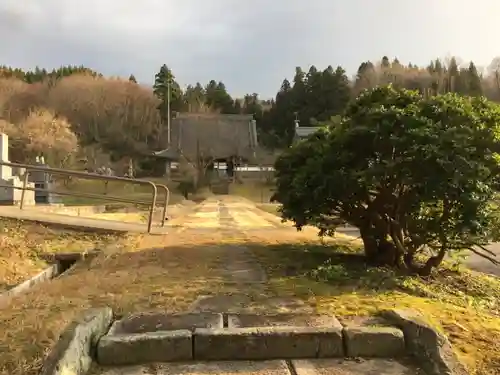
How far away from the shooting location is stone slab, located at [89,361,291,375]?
8.17 ft

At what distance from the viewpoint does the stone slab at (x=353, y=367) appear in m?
2.51

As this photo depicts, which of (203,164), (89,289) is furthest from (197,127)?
(89,289)

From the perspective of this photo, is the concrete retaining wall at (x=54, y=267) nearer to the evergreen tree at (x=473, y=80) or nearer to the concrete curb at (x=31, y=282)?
the concrete curb at (x=31, y=282)

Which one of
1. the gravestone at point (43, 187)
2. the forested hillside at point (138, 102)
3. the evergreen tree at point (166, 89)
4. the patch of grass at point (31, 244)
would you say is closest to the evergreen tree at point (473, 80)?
the forested hillside at point (138, 102)

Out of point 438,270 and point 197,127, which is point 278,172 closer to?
point 438,270

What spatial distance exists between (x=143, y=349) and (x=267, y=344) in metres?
0.67

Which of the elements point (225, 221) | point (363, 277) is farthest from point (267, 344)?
point (225, 221)

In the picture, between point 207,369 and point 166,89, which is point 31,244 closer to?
Answer: point 207,369

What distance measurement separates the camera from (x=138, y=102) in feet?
147

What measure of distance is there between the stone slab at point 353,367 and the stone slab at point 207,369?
0.33 feet

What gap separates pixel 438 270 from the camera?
5.93m

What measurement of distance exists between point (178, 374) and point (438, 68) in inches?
2458

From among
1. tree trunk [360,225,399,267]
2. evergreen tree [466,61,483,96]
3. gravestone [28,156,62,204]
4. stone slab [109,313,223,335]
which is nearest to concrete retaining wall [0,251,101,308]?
stone slab [109,313,223,335]

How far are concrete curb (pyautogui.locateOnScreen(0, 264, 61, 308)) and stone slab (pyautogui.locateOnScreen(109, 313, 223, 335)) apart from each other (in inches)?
45.7
